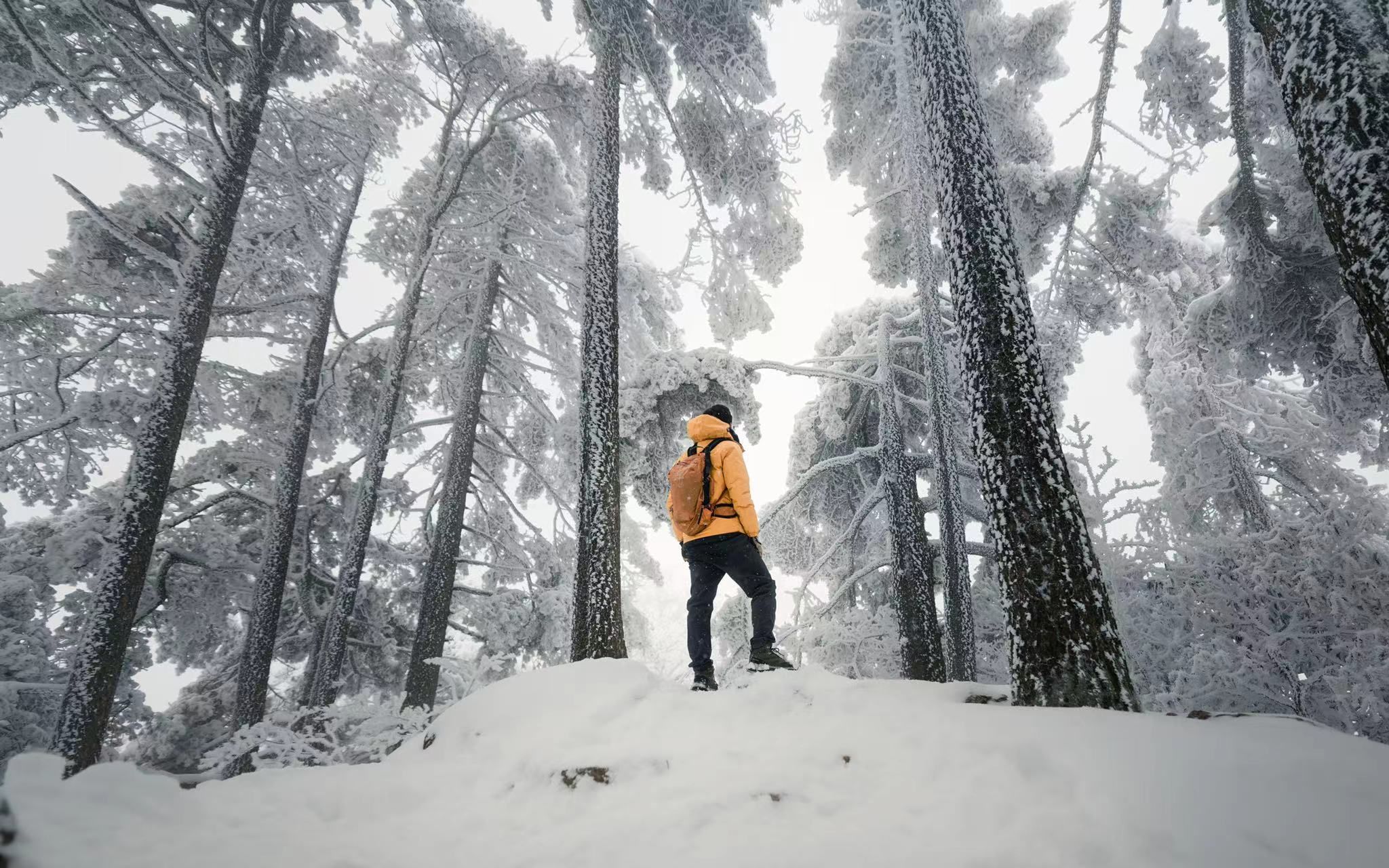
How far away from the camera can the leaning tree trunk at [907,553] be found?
24.4ft

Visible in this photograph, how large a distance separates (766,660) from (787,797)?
1.77m

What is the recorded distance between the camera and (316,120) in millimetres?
8820

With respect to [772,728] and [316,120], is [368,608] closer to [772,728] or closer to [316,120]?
[316,120]

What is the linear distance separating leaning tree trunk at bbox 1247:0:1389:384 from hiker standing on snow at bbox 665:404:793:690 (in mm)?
3236

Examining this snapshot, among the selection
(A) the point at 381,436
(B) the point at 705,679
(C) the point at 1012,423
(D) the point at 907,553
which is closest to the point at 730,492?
(B) the point at 705,679

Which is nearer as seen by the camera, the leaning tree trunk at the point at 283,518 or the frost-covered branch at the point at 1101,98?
the frost-covered branch at the point at 1101,98

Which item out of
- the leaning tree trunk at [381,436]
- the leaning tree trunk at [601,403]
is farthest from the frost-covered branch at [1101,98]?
the leaning tree trunk at [381,436]

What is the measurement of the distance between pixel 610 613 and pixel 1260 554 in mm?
8303

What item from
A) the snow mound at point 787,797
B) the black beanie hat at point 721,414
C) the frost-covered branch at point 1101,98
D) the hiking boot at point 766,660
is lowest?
the snow mound at point 787,797

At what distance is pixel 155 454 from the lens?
6.09 m

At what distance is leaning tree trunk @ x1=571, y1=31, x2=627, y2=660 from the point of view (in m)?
5.23

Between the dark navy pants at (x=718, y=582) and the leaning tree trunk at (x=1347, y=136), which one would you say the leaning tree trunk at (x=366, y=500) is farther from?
the leaning tree trunk at (x=1347, y=136)

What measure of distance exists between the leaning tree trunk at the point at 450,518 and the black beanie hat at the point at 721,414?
19.1 feet

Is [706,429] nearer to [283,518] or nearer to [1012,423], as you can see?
[1012,423]
